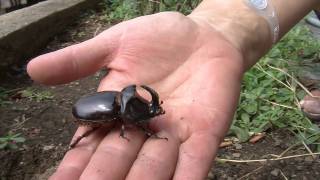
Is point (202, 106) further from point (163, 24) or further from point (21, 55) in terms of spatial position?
point (21, 55)

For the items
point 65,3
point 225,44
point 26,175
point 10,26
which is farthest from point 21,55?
point 225,44

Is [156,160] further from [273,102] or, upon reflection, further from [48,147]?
[273,102]

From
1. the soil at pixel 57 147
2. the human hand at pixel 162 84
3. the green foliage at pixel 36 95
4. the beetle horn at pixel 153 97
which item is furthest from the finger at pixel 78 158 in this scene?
the green foliage at pixel 36 95

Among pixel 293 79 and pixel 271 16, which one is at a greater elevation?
pixel 271 16

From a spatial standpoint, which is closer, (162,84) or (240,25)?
(162,84)

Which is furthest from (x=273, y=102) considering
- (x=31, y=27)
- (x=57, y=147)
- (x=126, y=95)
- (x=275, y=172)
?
(x=31, y=27)

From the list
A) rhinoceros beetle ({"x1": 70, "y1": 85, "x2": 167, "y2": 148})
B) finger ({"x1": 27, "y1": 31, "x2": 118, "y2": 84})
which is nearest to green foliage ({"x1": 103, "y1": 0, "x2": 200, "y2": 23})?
finger ({"x1": 27, "y1": 31, "x2": 118, "y2": 84})
